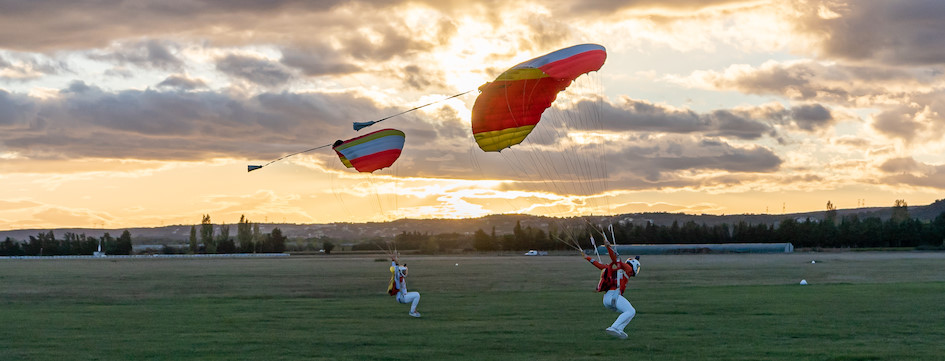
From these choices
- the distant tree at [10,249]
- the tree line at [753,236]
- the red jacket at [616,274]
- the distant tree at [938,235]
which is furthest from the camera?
the distant tree at [10,249]

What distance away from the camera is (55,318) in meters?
28.5

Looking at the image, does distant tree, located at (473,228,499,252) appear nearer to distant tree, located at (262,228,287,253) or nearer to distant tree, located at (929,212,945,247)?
distant tree, located at (262,228,287,253)

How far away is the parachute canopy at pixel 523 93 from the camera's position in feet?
72.4

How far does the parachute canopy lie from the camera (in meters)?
22.1

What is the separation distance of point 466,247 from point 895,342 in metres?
168

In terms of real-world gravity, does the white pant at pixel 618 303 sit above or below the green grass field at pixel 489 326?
above

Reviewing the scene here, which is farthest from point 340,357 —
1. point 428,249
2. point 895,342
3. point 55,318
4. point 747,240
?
point 747,240

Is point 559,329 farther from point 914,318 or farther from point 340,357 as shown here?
point 914,318

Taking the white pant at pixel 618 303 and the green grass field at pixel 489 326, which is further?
the white pant at pixel 618 303

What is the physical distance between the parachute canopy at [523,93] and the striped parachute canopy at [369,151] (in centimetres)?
494

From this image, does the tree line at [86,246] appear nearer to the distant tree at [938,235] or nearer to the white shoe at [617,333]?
the distant tree at [938,235]

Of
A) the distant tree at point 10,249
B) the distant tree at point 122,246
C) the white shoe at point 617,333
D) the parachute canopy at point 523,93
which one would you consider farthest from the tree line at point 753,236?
the white shoe at point 617,333

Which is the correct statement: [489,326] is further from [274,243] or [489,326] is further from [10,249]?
[10,249]

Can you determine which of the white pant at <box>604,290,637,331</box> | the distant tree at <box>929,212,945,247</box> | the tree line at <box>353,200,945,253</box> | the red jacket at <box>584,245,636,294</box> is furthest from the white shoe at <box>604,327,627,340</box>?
the distant tree at <box>929,212,945,247</box>
